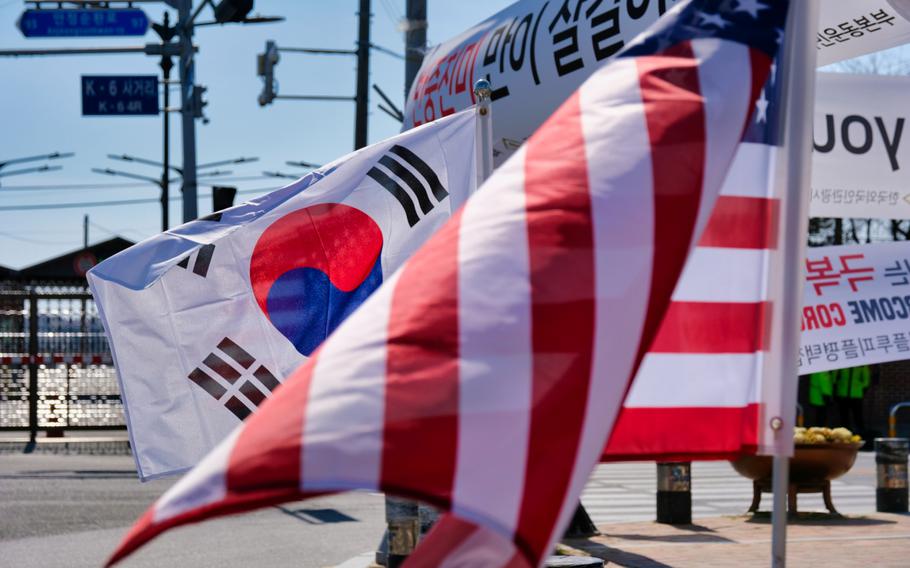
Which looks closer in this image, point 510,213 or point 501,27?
point 510,213

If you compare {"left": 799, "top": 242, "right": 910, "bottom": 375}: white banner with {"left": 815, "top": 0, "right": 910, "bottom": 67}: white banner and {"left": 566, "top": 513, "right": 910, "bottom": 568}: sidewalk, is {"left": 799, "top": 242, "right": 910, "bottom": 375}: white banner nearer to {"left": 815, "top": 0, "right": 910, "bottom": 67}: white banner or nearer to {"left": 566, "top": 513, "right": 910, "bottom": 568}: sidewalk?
{"left": 815, "top": 0, "right": 910, "bottom": 67}: white banner

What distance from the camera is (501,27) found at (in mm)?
7633

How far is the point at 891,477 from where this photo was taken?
520 inches

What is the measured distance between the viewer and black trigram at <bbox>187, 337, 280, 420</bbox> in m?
5.06

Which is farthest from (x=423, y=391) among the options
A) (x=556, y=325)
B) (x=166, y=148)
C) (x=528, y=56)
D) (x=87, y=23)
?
(x=166, y=148)

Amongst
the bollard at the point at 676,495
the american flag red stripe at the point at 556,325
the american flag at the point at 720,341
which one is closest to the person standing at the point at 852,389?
the bollard at the point at 676,495

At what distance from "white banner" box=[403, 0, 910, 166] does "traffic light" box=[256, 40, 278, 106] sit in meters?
16.4

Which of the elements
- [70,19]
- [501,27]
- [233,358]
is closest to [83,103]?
[70,19]

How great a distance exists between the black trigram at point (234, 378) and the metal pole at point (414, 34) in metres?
11.5

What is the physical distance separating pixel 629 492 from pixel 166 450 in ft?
37.9

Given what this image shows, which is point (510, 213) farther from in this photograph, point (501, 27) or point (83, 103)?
point (83, 103)

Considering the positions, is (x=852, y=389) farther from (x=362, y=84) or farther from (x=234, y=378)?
(x=234, y=378)

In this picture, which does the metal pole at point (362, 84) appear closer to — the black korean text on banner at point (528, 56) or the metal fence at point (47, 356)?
the metal fence at point (47, 356)

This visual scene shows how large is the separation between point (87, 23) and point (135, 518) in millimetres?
9760
